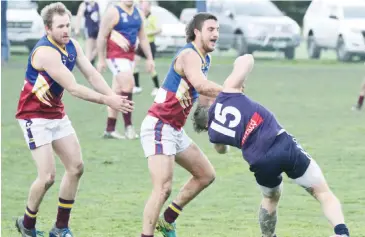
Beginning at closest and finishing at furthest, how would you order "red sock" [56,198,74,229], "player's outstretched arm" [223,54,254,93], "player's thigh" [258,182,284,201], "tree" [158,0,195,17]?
1. "player's outstretched arm" [223,54,254,93]
2. "player's thigh" [258,182,284,201]
3. "red sock" [56,198,74,229]
4. "tree" [158,0,195,17]

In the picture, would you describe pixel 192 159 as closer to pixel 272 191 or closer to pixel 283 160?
pixel 272 191

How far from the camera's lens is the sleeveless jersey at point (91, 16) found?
84.8ft

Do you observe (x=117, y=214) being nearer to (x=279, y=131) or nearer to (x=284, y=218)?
(x=284, y=218)

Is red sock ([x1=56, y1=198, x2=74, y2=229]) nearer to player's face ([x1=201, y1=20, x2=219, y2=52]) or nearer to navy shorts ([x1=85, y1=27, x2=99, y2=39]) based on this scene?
player's face ([x1=201, y1=20, x2=219, y2=52])

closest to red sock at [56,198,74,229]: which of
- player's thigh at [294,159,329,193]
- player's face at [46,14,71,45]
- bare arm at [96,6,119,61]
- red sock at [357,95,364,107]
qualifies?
player's face at [46,14,71,45]

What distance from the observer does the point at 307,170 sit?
7.69 meters

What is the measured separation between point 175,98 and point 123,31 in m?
7.01

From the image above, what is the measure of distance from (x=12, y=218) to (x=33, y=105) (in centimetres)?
172

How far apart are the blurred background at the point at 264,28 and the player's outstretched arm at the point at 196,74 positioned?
22726 millimetres

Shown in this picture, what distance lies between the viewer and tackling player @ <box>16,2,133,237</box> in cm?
852

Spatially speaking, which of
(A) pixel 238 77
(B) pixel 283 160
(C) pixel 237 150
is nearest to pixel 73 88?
(A) pixel 238 77

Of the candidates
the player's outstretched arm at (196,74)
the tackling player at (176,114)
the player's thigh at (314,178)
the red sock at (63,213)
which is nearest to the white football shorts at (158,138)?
the tackling player at (176,114)

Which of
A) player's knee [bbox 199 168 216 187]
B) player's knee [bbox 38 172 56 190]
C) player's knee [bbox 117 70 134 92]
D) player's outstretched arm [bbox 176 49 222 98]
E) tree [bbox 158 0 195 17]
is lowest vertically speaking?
tree [bbox 158 0 195 17]

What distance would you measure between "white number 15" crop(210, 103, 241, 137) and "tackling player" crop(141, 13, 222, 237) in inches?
14.9
